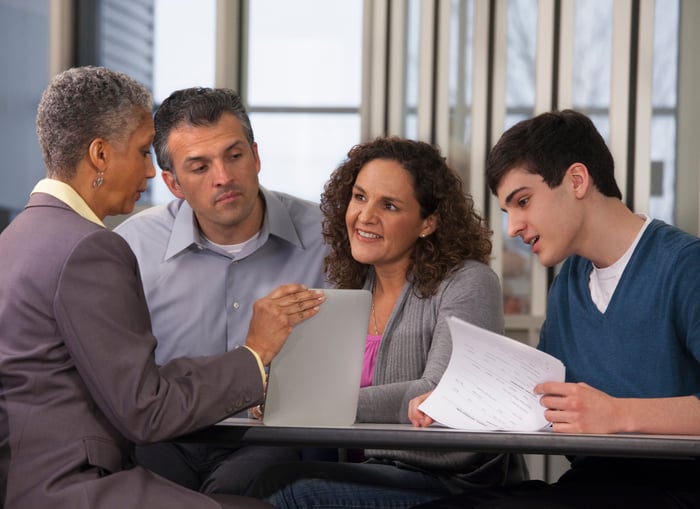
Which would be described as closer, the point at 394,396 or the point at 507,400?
the point at 507,400

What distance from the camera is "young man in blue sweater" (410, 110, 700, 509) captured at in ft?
5.70

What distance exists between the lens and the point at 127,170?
1767 millimetres

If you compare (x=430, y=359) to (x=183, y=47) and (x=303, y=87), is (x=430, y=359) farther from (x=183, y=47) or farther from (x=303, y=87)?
(x=183, y=47)

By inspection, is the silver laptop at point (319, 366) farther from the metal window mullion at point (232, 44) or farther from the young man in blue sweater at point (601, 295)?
the metal window mullion at point (232, 44)

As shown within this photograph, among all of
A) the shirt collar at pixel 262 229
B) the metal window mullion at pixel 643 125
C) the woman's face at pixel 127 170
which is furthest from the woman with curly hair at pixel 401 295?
the metal window mullion at pixel 643 125

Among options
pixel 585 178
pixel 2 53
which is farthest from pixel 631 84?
pixel 2 53

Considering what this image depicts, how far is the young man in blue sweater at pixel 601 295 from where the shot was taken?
1.74 meters

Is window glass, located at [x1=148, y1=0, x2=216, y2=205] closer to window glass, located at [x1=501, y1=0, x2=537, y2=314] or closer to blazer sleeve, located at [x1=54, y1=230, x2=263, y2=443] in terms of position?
window glass, located at [x1=501, y1=0, x2=537, y2=314]

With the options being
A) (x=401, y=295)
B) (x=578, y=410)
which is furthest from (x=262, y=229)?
(x=578, y=410)

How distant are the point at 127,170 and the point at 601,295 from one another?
0.99m

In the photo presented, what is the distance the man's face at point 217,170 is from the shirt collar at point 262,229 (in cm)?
6

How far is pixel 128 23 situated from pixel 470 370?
321 cm

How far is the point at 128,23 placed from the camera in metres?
4.27

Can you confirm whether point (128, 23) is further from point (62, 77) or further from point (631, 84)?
point (62, 77)
